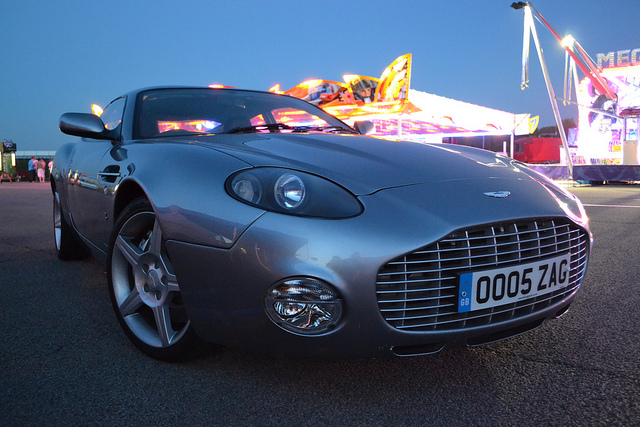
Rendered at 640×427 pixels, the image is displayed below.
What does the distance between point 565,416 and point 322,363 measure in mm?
795

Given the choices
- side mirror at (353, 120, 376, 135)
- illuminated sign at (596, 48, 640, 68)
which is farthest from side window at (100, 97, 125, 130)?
illuminated sign at (596, 48, 640, 68)

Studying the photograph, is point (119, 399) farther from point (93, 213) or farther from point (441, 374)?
point (93, 213)

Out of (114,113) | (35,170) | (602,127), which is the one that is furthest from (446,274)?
(35,170)

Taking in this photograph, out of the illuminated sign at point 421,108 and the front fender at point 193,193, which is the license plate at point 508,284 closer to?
the front fender at point 193,193

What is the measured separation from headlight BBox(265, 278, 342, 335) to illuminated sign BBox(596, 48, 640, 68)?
34026 millimetres

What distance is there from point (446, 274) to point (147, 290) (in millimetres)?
1149

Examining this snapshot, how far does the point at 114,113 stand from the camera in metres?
3.23

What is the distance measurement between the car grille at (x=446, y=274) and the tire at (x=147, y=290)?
0.74 meters

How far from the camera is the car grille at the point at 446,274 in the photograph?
149 cm

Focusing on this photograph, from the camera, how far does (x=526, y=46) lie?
1994 centimetres

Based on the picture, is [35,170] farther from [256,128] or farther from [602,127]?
[256,128]

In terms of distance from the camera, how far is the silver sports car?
149cm

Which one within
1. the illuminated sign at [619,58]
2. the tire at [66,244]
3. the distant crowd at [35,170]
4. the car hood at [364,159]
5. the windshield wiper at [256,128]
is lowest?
the distant crowd at [35,170]

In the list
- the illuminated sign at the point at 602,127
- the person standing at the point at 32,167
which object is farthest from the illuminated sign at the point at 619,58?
the person standing at the point at 32,167
